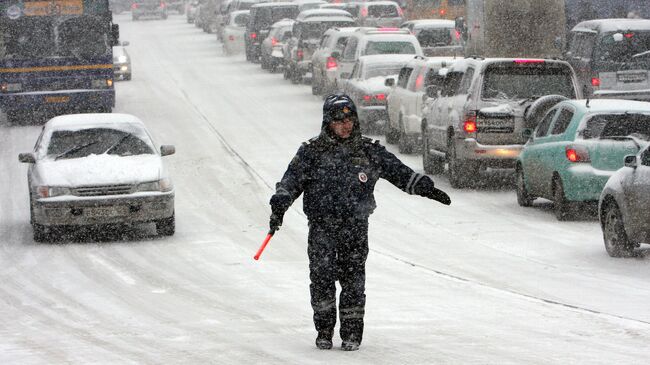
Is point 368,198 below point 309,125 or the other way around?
the other way around

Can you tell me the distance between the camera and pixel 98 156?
17.9 meters

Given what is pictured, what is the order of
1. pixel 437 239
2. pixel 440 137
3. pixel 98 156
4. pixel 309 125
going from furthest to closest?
pixel 309 125 → pixel 440 137 → pixel 98 156 → pixel 437 239

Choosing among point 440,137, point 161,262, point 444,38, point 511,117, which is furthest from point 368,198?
point 444,38

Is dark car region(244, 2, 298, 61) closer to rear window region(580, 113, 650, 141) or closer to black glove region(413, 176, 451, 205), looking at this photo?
rear window region(580, 113, 650, 141)

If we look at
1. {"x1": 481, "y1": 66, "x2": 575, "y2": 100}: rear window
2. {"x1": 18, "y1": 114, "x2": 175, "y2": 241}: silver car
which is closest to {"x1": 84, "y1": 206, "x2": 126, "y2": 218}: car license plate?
{"x1": 18, "y1": 114, "x2": 175, "y2": 241}: silver car

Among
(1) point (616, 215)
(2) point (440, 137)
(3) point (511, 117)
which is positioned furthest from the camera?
(2) point (440, 137)

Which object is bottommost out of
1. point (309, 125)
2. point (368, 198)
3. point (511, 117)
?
point (309, 125)

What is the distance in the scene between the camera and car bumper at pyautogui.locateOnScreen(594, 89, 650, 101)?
28.9 metres

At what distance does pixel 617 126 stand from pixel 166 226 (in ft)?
18.4

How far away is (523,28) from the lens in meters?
32.1

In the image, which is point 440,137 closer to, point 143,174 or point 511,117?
point 511,117

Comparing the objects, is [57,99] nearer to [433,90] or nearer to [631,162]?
[433,90]

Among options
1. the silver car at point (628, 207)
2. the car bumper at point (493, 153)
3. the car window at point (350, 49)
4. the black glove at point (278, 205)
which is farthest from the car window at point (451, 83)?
the black glove at point (278, 205)

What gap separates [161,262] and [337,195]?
647 cm
